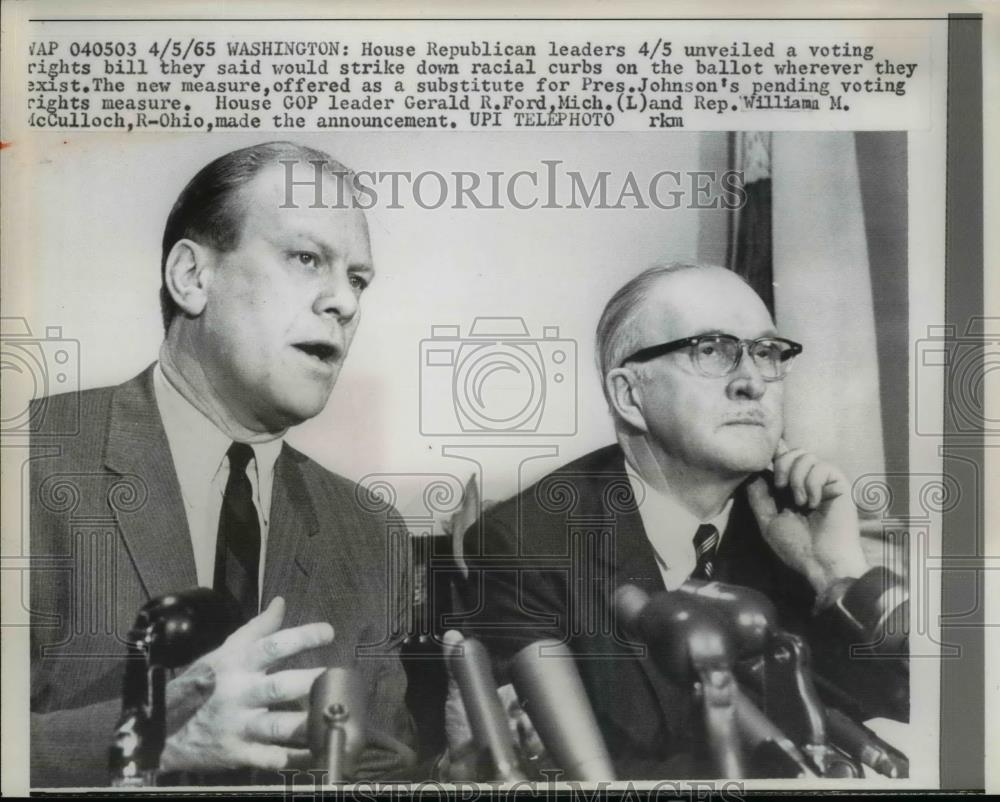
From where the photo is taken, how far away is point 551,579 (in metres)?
2.58

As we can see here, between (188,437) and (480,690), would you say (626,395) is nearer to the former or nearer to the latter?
(480,690)

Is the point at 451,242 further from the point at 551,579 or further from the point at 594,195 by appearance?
the point at 551,579

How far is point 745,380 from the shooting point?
258 cm

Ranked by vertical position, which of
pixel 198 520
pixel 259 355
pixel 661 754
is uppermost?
pixel 259 355

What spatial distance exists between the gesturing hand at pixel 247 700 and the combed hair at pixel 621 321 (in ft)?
3.26

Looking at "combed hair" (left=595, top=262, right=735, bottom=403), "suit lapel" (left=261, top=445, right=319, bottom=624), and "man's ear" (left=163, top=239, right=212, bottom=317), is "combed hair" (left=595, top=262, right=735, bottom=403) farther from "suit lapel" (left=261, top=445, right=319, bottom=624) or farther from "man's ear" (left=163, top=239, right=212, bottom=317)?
"man's ear" (left=163, top=239, right=212, bottom=317)

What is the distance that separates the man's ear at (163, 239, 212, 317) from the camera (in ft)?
8.39

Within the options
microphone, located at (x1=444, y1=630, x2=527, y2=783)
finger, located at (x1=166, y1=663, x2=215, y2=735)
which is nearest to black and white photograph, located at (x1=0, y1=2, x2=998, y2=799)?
microphone, located at (x1=444, y1=630, x2=527, y2=783)

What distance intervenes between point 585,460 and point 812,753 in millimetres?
960

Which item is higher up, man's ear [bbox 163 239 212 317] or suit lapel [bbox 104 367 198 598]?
man's ear [bbox 163 239 212 317]

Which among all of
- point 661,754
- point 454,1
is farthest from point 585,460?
point 454,1

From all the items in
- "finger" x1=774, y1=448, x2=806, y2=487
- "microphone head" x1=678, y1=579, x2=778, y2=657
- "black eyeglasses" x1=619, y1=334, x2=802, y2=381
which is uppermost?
"black eyeglasses" x1=619, y1=334, x2=802, y2=381

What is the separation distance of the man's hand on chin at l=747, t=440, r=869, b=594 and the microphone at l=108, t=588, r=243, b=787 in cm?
141

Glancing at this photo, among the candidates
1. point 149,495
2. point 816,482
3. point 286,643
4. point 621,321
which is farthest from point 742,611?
point 149,495
